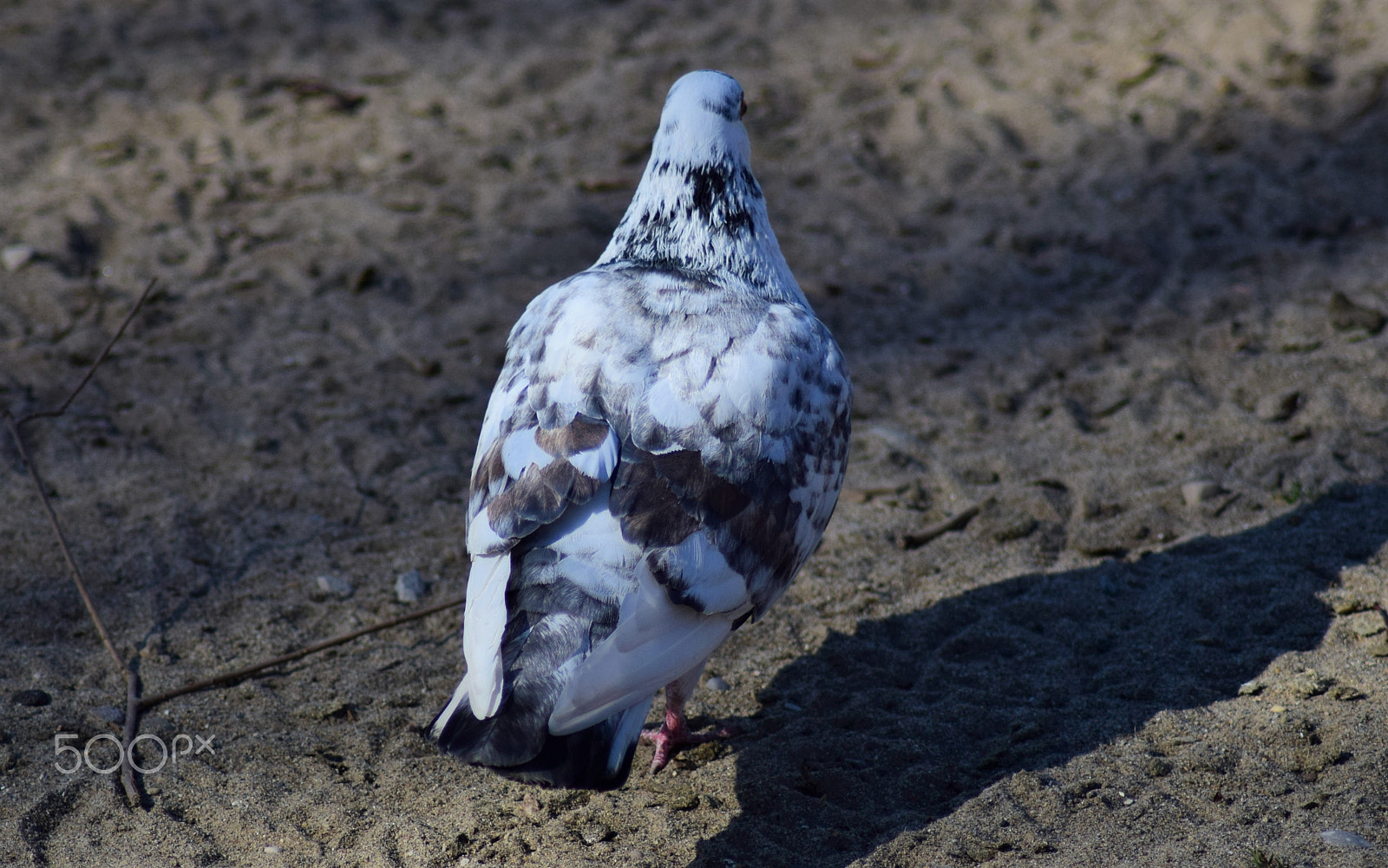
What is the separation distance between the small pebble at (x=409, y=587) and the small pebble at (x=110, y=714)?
2.98ft

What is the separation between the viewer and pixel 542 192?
6.03 meters

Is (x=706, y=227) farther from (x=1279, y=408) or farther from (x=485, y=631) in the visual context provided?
(x=1279, y=408)

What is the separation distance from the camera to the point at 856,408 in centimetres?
489

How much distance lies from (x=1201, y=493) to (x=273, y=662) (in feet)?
10.2

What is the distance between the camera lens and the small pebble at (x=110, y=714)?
3.10 meters

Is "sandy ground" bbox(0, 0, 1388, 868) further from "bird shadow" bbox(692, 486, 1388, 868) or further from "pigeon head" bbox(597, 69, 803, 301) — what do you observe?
"pigeon head" bbox(597, 69, 803, 301)

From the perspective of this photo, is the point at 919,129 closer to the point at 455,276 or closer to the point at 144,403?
the point at 455,276

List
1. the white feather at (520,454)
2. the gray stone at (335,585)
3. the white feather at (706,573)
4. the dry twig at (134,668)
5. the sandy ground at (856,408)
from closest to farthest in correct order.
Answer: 1. the white feather at (706,573)
2. the white feather at (520,454)
3. the sandy ground at (856,408)
4. the dry twig at (134,668)
5. the gray stone at (335,585)

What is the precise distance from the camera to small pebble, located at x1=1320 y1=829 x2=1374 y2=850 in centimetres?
242

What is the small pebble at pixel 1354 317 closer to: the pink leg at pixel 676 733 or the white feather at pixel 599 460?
the pink leg at pixel 676 733

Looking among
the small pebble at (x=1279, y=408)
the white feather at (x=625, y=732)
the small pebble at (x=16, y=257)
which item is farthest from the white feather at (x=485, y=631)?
the small pebble at (x=16, y=257)

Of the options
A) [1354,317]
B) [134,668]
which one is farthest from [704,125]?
[1354,317]

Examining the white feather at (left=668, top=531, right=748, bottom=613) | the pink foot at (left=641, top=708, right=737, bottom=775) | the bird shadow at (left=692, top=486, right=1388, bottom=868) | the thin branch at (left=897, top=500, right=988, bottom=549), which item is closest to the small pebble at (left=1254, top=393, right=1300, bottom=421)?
the bird shadow at (left=692, top=486, right=1388, bottom=868)

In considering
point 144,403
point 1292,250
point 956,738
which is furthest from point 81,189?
point 1292,250
